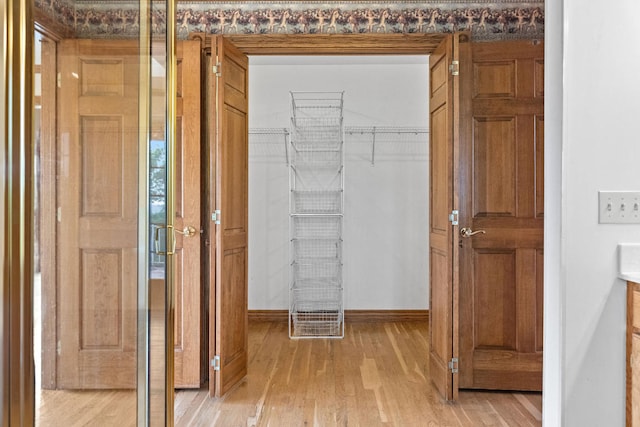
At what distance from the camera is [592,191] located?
1.78 metres

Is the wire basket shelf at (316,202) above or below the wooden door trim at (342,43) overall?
below

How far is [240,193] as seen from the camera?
3275 millimetres

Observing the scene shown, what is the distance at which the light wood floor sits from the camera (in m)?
2.60

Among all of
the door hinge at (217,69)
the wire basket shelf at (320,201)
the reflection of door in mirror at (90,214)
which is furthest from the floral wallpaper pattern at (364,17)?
the wire basket shelf at (320,201)

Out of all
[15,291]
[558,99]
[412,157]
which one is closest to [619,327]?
[558,99]

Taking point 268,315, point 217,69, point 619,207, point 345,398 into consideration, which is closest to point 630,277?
point 619,207

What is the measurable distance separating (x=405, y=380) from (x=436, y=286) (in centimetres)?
66

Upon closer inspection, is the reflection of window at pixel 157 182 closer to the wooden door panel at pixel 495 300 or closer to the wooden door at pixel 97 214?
the wooden door at pixel 97 214

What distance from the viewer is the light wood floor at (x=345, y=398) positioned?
8.54ft

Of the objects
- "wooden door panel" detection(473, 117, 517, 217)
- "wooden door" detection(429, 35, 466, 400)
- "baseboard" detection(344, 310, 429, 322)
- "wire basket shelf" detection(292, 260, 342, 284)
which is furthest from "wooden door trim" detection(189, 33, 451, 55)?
"baseboard" detection(344, 310, 429, 322)

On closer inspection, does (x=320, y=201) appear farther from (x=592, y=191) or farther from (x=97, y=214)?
(x=97, y=214)

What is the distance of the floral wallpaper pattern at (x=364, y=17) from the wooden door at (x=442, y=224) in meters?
0.28

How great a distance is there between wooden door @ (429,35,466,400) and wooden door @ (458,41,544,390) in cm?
13

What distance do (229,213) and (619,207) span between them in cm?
209
